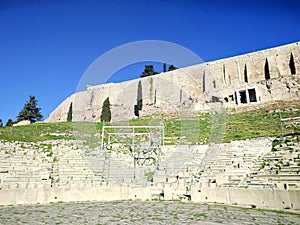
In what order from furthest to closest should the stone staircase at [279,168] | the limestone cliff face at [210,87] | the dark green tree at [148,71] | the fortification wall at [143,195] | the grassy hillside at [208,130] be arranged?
1. the dark green tree at [148,71]
2. the limestone cliff face at [210,87]
3. the grassy hillside at [208,130]
4. the stone staircase at [279,168]
5. the fortification wall at [143,195]

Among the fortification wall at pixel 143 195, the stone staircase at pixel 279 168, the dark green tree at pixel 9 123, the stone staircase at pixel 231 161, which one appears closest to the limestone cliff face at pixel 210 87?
the dark green tree at pixel 9 123

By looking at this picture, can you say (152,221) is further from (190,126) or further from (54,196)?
(190,126)

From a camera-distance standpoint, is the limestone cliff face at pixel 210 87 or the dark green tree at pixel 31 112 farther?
the dark green tree at pixel 31 112

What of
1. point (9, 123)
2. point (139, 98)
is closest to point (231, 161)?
point (139, 98)

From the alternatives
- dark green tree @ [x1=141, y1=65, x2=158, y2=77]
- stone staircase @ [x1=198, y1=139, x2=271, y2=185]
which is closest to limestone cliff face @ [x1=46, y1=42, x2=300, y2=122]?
dark green tree @ [x1=141, y1=65, x2=158, y2=77]

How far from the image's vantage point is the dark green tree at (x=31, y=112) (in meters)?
43.9

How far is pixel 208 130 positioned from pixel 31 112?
109ft

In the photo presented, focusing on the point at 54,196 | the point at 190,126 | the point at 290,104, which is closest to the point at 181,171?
the point at 54,196

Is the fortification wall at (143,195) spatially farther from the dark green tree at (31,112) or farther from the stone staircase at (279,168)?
the dark green tree at (31,112)

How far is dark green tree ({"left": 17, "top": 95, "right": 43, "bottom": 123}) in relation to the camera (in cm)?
4391

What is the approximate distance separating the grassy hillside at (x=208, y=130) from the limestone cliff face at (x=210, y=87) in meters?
5.39

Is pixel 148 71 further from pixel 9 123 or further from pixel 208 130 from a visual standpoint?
pixel 208 130

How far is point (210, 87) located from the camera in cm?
4494

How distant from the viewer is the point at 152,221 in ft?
19.7
